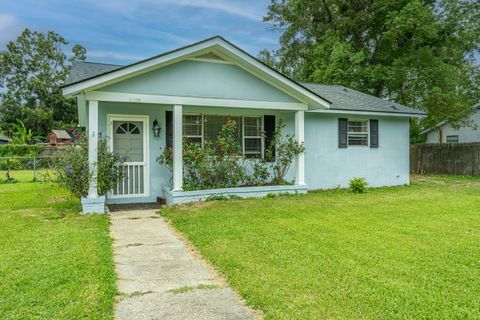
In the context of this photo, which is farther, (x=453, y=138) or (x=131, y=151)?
(x=453, y=138)

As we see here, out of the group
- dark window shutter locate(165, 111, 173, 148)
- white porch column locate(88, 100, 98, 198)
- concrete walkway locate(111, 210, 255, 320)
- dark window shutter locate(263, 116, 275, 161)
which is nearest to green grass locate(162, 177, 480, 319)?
concrete walkway locate(111, 210, 255, 320)

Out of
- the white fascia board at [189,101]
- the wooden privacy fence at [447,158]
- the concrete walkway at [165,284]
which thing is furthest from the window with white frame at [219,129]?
the wooden privacy fence at [447,158]

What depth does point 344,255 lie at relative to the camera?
14.6ft

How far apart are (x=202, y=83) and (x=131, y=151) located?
264cm

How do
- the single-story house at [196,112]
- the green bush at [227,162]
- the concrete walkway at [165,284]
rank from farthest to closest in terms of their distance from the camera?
the green bush at [227,162] → the single-story house at [196,112] → the concrete walkway at [165,284]

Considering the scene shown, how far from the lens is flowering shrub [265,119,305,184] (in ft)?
32.2

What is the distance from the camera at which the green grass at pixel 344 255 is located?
3121 mm

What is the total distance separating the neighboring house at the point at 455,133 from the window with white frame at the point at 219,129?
1631 centimetres

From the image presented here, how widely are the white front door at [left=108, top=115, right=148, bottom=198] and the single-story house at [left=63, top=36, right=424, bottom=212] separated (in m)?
0.03

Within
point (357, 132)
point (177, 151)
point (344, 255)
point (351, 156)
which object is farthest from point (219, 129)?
point (344, 255)

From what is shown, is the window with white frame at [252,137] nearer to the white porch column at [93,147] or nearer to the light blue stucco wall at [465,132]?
the white porch column at [93,147]

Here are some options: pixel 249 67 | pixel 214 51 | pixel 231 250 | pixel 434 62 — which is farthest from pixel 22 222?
pixel 434 62

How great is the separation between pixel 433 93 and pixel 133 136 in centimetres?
1493

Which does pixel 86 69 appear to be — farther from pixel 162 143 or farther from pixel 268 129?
Result: pixel 268 129
